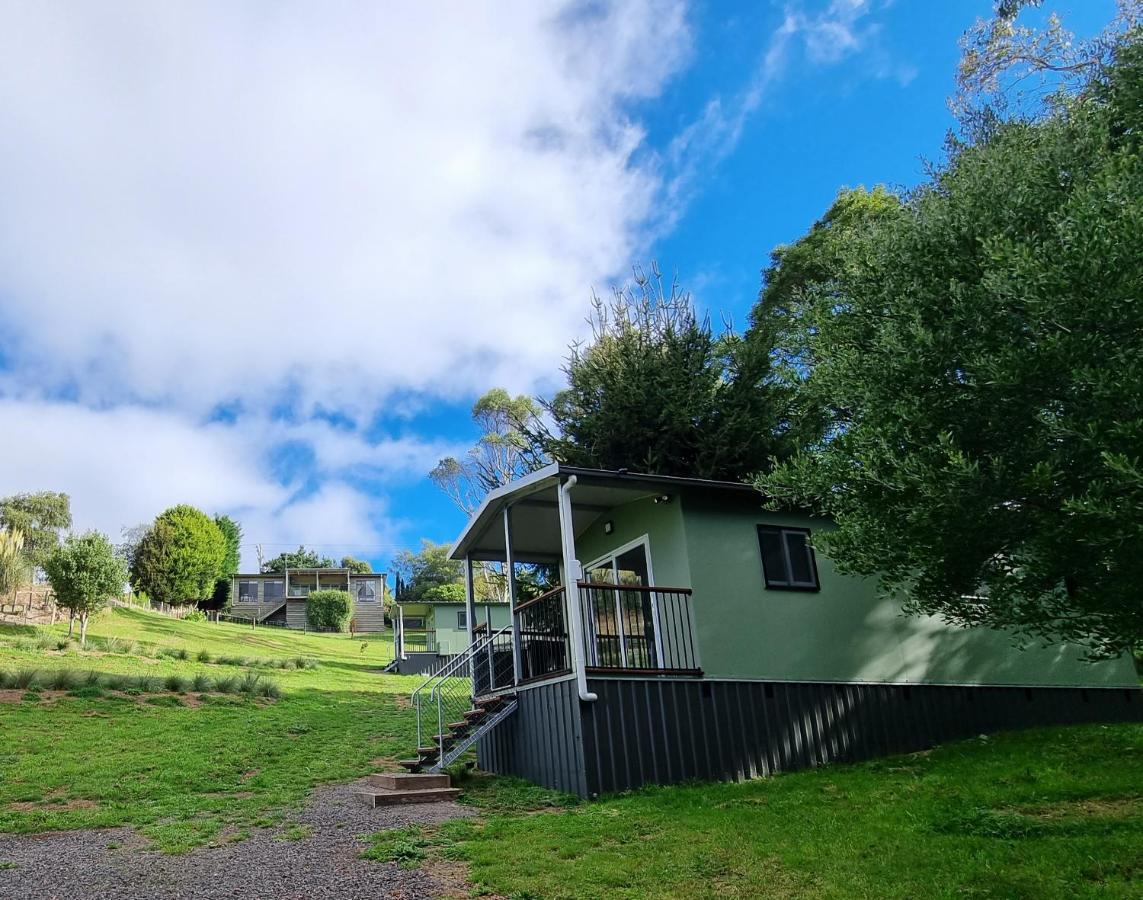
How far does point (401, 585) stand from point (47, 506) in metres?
25.4

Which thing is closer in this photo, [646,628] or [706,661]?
[706,661]

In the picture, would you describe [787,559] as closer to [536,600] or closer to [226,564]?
[536,600]

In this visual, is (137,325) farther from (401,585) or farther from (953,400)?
(401,585)

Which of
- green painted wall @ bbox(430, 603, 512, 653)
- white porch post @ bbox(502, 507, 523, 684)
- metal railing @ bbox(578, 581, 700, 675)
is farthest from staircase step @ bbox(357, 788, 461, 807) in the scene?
green painted wall @ bbox(430, 603, 512, 653)

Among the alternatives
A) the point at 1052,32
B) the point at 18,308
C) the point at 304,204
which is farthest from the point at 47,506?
the point at 1052,32

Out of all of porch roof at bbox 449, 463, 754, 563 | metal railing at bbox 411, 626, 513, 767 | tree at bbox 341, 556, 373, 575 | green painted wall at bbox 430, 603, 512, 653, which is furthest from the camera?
tree at bbox 341, 556, 373, 575

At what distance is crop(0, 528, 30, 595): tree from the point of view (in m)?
25.8

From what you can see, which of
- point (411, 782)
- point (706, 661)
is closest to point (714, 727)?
point (706, 661)

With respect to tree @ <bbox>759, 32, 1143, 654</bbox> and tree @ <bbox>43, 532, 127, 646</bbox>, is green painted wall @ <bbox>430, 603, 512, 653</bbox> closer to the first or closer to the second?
tree @ <bbox>43, 532, 127, 646</bbox>

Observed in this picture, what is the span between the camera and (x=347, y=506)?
3100 inches

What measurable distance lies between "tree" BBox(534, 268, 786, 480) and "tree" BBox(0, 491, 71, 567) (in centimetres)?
4918

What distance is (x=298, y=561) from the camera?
68.6 m

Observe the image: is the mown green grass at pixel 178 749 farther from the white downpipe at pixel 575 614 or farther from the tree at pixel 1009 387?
the tree at pixel 1009 387

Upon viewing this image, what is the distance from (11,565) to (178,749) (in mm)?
18765
